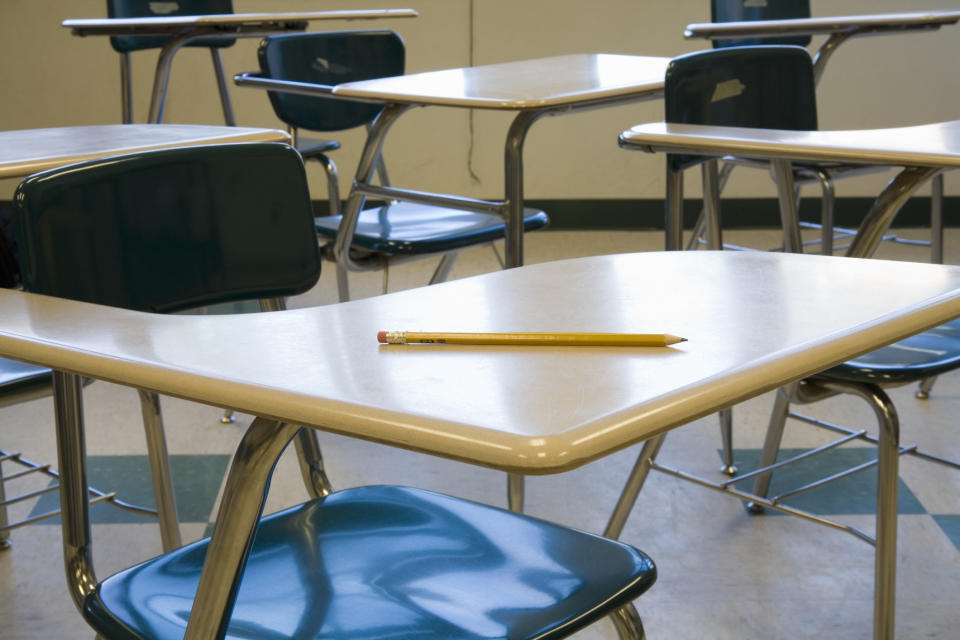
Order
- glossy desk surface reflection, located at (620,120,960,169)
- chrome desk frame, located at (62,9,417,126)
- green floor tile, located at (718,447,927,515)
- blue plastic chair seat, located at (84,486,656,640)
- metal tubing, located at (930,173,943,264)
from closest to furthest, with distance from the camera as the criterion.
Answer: blue plastic chair seat, located at (84,486,656,640) < glossy desk surface reflection, located at (620,120,960,169) < green floor tile, located at (718,447,927,515) < metal tubing, located at (930,173,943,264) < chrome desk frame, located at (62,9,417,126)

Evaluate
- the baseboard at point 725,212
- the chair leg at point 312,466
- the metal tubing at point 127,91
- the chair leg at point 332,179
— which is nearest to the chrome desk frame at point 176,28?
the metal tubing at point 127,91

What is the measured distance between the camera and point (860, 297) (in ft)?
2.85

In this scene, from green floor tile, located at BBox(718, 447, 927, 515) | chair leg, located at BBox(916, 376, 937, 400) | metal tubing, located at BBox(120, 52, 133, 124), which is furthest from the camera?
metal tubing, located at BBox(120, 52, 133, 124)

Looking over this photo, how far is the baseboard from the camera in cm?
471

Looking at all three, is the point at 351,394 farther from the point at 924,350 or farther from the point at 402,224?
the point at 402,224

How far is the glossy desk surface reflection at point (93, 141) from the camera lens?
158cm

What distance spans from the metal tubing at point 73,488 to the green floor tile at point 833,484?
150 cm

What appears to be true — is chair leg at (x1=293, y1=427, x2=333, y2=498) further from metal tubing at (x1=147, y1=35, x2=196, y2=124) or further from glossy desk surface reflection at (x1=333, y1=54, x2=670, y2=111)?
metal tubing at (x1=147, y1=35, x2=196, y2=124)

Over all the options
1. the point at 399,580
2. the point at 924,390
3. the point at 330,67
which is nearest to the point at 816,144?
the point at 399,580

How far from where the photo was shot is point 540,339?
764 millimetres

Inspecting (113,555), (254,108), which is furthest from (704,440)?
(254,108)

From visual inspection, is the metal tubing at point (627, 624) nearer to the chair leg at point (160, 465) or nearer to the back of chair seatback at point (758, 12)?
the chair leg at point (160, 465)

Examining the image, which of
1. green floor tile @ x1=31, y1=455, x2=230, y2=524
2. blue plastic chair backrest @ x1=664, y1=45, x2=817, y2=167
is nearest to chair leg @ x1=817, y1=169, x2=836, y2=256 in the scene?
blue plastic chair backrest @ x1=664, y1=45, x2=817, y2=167

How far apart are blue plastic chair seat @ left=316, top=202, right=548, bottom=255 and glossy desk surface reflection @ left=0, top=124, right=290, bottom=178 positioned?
0.60 metres
